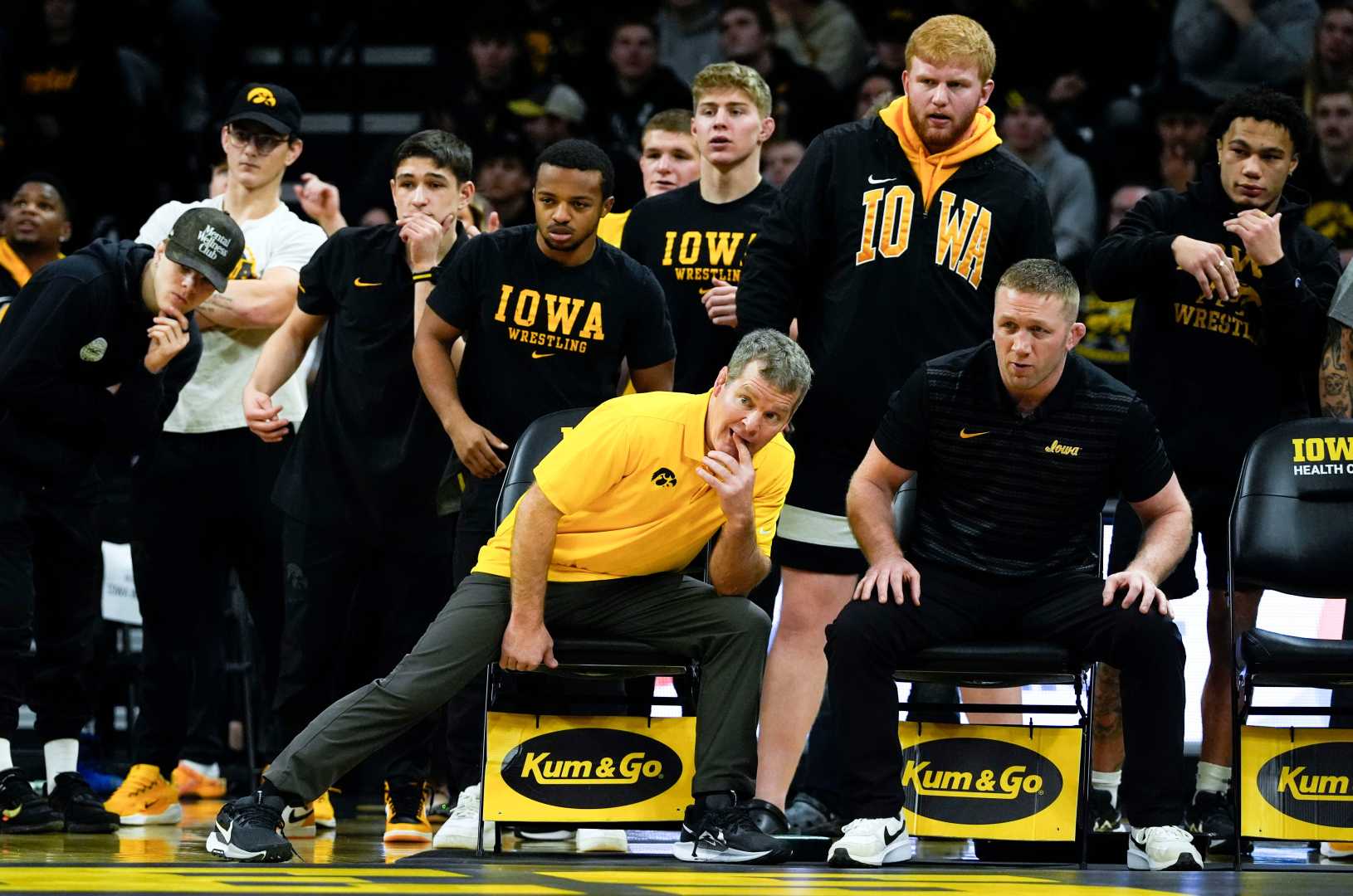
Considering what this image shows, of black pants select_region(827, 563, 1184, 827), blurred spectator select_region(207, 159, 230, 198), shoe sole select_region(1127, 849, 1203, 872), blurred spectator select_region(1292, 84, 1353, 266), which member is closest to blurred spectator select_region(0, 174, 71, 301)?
blurred spectator select_region(207, 159, 230, 198)

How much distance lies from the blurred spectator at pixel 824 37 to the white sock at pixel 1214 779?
5.91 m

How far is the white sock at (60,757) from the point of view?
240 inches

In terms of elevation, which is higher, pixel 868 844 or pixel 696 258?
pixel 696 258

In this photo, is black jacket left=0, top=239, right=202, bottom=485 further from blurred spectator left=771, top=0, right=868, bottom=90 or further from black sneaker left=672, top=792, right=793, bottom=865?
blurred spectator left=771, top=0, right=868, bottom=90

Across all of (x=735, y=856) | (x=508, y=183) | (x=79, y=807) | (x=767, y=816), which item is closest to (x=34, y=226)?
(x=508, y=183)

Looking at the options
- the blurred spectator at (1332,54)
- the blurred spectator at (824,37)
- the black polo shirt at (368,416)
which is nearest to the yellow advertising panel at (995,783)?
the black polo shirt at (368,416)

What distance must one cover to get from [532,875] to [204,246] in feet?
7.55

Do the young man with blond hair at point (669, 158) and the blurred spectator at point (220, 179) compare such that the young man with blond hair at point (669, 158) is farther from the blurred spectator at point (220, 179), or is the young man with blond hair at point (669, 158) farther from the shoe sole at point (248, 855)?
the shoe sole at point (248, 855)

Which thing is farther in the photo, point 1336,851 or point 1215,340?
point 1215,340

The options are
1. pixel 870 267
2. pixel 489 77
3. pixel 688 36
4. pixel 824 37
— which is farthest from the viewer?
pixel 688 36

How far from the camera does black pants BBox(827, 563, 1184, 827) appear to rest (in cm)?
501

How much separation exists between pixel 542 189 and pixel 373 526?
119 centimetres

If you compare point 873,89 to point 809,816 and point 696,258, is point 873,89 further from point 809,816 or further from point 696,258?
point 809,816

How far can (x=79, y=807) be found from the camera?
5.88 metres
